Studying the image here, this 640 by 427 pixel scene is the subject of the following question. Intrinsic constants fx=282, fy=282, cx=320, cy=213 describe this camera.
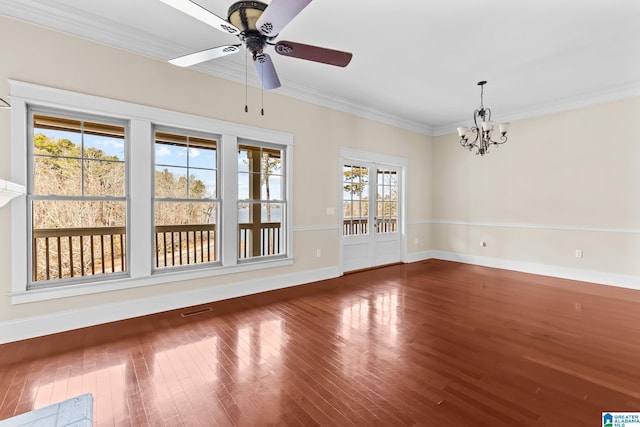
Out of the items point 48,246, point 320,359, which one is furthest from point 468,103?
point 48,246

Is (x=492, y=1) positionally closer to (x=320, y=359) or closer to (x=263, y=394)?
(x=320, y=359)

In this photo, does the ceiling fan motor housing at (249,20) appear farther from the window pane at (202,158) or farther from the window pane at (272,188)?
the window pane at (272,188)

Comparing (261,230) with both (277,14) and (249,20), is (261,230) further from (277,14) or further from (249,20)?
(277,14)

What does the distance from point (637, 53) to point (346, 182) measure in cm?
420

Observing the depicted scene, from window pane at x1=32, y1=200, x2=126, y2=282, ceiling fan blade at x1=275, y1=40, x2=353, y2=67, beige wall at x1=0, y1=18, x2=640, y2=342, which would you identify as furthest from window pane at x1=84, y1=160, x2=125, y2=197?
ceiling fan blade at x1=275, y1=40, x2=353, y2=67

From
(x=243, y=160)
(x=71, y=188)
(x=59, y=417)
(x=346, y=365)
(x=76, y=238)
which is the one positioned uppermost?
(x=243, y=160)

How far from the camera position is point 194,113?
362cm

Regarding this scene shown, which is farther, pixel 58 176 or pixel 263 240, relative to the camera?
pixel 263 240

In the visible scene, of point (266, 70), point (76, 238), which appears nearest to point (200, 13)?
point (266, 70)

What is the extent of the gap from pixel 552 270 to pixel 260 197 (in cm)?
545

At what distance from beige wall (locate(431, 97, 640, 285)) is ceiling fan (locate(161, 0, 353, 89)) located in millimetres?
4954

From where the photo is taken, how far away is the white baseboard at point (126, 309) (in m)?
2.68

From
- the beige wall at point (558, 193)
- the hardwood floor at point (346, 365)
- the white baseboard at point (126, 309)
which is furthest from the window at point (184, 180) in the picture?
the beige wall at point (558, 193)

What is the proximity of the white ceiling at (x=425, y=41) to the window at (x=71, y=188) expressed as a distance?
1.00 meters
